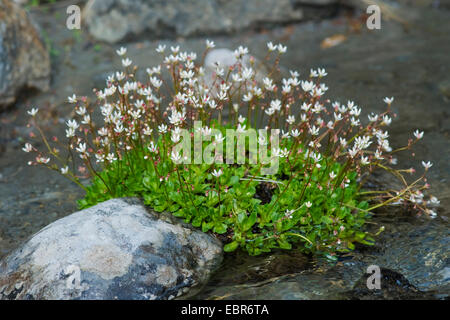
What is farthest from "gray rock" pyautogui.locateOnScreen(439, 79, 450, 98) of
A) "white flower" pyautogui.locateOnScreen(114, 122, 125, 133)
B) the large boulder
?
the large boulder

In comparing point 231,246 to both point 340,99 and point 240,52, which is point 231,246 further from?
point 340,99

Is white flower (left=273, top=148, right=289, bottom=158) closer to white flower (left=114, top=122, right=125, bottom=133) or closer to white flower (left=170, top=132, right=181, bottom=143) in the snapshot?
white flower (left=170, top=132, right=181, bottom=143)

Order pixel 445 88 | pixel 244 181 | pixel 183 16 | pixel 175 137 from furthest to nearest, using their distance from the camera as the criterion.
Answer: pixel 183 16, pixel 445 88, pixel 244 181, pixel 175 137

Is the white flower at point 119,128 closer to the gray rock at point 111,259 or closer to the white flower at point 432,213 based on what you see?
the gray rock at point 111,259

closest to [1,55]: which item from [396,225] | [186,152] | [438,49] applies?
[186,152]

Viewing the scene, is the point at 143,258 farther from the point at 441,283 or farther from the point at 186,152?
the point at 441,283

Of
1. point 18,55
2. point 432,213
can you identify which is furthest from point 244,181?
point 18,55

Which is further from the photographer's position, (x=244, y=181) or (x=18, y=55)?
(x=18, y=55)
